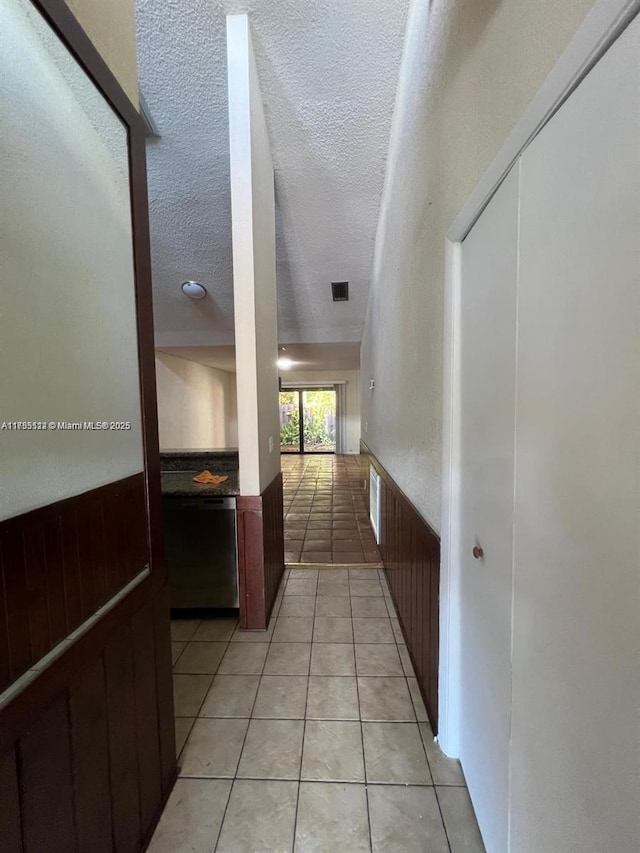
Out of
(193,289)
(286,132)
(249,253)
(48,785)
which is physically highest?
(286,132)

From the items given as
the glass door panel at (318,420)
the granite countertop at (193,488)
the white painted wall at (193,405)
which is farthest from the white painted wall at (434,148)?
A: the glass door panel at (318,420)

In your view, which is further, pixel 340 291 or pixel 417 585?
pixel 340 291

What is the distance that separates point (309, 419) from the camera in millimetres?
10391

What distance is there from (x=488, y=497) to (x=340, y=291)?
12.2 ft

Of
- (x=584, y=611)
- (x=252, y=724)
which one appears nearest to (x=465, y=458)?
(x=584, y=611)

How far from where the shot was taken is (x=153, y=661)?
1.13 meters

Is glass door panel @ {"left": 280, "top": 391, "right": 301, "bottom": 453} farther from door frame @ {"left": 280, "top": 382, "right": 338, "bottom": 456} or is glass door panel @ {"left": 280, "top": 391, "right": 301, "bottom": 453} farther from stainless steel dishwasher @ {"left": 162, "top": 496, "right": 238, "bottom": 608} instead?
stainless steel dishwasher @ {"left": 162, "top": 496, "right": 238, "bottom": 608}

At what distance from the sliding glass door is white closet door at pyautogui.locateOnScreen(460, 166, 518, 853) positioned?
9.08 meters

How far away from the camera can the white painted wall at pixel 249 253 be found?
1908 mm

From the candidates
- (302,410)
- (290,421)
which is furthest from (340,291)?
(290,421)

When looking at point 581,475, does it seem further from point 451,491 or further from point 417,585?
point 417,585

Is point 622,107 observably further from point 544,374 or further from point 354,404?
point 354,404

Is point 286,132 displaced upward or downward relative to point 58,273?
upward

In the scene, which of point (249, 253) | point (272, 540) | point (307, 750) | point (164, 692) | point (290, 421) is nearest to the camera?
point (164, 692)
